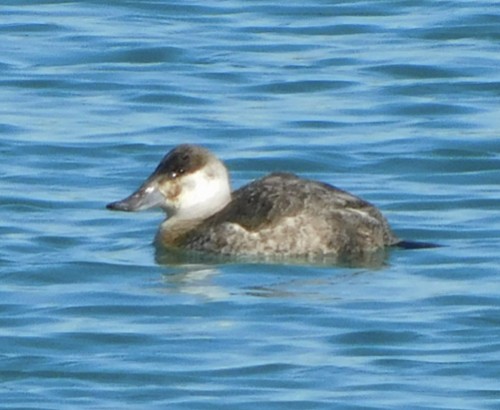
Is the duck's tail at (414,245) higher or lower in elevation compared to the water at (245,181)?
lower

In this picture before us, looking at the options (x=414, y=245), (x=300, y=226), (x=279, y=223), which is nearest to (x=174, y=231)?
(x=279, y=223)

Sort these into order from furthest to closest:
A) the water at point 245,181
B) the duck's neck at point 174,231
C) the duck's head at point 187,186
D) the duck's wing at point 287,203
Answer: the duck's head at point 187,186 < the duck's neck at point 174,231 < the duck's wing at point 287,203 < the water at point 245,181

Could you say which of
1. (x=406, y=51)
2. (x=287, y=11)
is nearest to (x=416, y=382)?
(x=406, y=51)

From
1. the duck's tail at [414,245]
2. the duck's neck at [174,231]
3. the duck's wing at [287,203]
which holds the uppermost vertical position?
the duck's wing at [287,203]

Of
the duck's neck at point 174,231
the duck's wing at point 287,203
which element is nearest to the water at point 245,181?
the duck's neck at point 174,231

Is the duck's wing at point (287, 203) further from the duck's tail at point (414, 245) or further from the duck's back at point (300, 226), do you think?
Answer: the duck's tail at point (414, 245)

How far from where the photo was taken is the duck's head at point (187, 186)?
14.8 metres

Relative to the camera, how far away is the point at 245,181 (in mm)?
16594

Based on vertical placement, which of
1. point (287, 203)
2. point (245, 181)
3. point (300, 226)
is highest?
point (287, 203)

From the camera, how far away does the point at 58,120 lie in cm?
1812

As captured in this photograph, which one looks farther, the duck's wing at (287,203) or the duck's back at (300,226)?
the duck's wing at (287,203)

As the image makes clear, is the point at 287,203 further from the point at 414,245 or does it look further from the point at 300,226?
the point at 414,245

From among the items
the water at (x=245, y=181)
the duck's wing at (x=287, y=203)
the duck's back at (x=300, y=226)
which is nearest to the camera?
the water at (x=245, y=181)

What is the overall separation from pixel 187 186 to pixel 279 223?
0.86m
